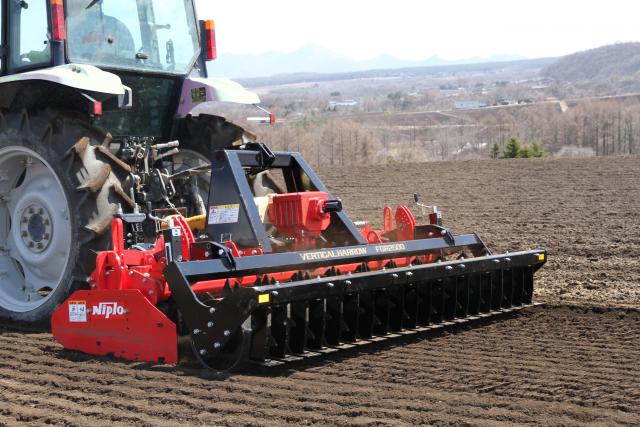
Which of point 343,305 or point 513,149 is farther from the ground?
point 343,305

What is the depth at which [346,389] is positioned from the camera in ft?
14.4

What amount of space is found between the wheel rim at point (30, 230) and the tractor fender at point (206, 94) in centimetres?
124

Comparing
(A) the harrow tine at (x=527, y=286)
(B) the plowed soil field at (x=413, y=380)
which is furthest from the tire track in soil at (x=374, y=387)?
(A) the harrow tine at (x=527, y=286)

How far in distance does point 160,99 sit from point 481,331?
3141mm

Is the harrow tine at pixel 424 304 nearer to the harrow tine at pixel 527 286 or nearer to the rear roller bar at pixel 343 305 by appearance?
the rear roller bar at pixel 343 305

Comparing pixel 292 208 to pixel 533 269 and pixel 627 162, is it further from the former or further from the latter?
pixel 627 162

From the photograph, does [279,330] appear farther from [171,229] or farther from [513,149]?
[513,149]

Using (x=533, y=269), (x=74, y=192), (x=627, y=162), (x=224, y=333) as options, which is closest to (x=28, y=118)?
(x=74, y=192)

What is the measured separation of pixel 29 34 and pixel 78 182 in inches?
55.6

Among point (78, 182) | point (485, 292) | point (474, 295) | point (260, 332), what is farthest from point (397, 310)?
point (78, 182)

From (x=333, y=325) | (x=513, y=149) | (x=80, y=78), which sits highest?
(x=80, y=78)

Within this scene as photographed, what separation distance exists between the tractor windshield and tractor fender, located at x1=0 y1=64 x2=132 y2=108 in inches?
11.4

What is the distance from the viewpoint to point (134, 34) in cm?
682

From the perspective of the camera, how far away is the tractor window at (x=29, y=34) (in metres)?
6.36
